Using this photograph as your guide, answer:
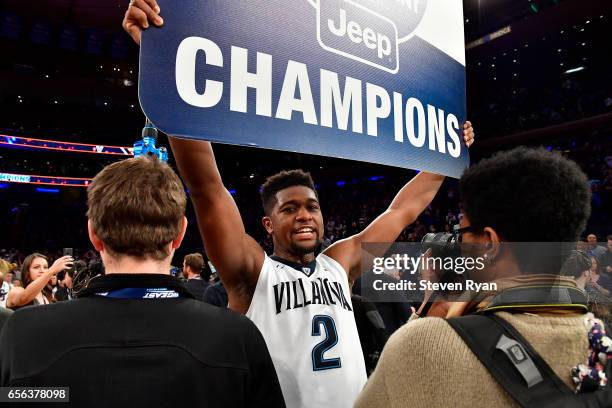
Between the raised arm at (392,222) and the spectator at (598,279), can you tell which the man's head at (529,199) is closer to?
the raised arm at (392,222)

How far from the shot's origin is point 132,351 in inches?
37.0

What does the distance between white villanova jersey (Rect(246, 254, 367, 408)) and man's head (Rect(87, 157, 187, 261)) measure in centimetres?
72

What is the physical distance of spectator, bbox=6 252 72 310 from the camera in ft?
11.2

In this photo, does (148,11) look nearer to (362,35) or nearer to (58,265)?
(362,35)

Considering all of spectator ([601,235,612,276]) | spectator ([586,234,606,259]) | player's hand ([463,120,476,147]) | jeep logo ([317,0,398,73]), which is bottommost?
spectator ([601,235,612,276])

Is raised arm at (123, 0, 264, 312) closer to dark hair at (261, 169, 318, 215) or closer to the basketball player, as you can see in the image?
the basketball player

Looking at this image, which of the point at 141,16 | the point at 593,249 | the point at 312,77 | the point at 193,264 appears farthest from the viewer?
the point at 593,249

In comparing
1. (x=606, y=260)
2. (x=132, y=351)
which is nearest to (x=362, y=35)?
(x=132, y=351)

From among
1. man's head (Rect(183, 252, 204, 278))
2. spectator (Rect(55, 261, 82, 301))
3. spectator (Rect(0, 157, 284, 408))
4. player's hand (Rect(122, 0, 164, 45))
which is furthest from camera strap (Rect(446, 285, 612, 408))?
spectator (Rect(55, 261, 82, 301))

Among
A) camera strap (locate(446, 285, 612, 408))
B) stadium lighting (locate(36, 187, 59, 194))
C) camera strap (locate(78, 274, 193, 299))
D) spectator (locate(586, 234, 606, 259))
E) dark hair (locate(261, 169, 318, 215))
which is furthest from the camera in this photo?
stadium lighting (locate(36, 187, 59, 194))

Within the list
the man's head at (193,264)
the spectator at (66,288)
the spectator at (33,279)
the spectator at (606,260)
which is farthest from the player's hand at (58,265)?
the spectator at (606,260)

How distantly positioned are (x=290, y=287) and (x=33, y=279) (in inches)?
108

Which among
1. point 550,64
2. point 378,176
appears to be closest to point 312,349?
point 550,64

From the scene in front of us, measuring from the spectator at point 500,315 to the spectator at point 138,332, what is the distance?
0.30 meters
